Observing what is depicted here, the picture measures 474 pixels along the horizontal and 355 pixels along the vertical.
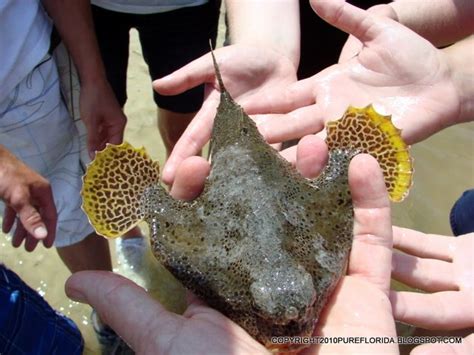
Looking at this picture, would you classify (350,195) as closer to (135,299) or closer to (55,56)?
(135,299)

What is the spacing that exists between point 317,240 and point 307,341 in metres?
0.57

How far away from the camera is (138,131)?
6.81m

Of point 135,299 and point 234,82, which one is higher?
point 234,82

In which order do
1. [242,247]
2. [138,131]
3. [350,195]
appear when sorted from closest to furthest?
1. [242,247]
2. [350,195]
3. [138,131]

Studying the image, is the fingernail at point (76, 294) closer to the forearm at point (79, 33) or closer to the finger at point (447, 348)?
the forearm at point (79, 33)

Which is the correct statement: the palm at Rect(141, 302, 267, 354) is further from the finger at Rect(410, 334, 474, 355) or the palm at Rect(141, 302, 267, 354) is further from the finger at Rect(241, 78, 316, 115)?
the finger at Rect(241, 78, 316, 115)

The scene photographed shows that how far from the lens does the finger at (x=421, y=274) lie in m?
3.30

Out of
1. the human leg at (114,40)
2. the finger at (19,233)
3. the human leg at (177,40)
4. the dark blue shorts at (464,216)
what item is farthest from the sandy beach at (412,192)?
the finger at (19,233)

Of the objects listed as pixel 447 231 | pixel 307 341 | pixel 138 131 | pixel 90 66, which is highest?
pixel 90 66

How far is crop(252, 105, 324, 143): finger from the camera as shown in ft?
11.8

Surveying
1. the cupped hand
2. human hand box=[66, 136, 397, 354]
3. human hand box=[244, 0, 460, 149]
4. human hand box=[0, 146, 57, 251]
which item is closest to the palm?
human hand box=[66, 136, 397, 354]

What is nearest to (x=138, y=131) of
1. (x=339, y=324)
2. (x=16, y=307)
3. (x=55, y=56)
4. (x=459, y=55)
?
(x=55, y=56)

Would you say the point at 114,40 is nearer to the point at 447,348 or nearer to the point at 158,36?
the point at 158,36

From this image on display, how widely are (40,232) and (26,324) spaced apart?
2.35 ft
